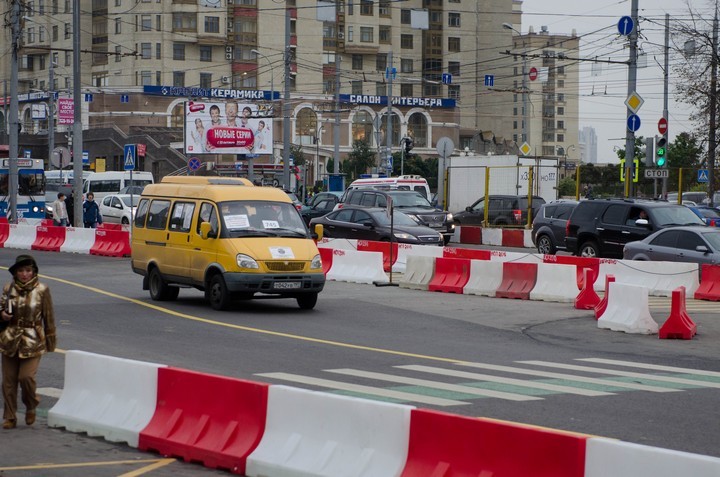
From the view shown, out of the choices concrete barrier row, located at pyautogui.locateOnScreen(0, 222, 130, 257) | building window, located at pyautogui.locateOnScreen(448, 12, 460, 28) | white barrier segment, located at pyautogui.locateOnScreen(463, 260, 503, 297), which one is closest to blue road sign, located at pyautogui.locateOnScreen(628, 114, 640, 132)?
white barrier segment, located at pyautogui.locateOnScreen(463, 260, 503, 297)

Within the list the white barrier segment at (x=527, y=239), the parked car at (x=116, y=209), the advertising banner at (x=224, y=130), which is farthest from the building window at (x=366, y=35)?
the white barrier segment at (x=527, y=239)

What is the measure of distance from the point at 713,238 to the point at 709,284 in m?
1.97

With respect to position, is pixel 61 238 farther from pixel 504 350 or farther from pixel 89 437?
pixel 89 437

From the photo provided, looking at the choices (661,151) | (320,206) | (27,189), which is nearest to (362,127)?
(27,189)

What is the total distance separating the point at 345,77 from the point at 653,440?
105560 millimetres

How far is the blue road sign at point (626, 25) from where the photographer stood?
38.6 meters

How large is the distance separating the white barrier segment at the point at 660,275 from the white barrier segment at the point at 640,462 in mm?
18156

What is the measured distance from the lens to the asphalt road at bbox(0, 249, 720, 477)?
1030 cm

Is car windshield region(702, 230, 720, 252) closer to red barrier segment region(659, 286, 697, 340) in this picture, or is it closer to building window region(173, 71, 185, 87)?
red barrier segment region(659, 286, 697, 340)

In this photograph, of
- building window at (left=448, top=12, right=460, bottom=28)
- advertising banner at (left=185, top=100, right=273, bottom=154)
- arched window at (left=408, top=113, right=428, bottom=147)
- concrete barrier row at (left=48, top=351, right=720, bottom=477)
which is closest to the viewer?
concrete barrier row at (left=48, top=351, right=720, bottom=477)

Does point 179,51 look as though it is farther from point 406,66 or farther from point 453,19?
point 453,19

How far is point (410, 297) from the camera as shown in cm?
2422

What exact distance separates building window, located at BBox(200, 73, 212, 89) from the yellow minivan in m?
87.5

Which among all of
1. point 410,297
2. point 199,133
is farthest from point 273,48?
Result: point 410,297
